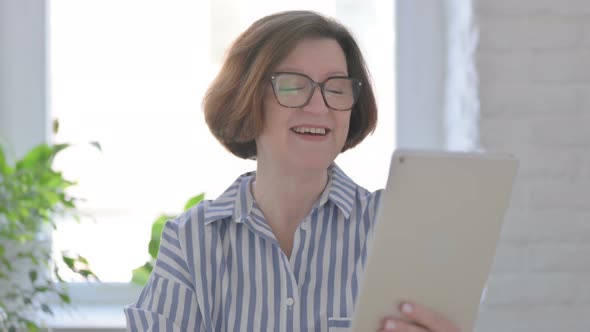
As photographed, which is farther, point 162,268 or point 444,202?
point 162,268

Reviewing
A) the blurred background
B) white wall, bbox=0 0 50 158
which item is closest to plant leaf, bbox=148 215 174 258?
the blurred background

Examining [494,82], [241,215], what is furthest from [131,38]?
[241,215]

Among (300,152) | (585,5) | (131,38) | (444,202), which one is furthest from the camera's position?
(131,38)

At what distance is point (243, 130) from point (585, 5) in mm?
1068

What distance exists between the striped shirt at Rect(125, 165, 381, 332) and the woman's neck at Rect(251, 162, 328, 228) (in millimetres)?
Result: 22

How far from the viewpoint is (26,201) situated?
2133mm

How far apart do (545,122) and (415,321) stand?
1080 mm

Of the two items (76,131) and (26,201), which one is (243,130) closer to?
(26,201)

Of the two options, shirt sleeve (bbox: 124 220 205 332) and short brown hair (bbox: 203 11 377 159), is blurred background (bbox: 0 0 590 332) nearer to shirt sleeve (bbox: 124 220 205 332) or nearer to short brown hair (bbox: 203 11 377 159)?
short brown hair (bbox: 203 11 377 159)

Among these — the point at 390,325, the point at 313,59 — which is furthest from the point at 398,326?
the point at 313,59

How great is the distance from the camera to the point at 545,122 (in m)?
2.04

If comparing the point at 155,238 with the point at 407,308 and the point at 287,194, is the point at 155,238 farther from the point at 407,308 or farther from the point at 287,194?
the point at 407,308

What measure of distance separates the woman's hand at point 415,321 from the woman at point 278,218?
214 millimetres

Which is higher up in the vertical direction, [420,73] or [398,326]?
[420,73]
